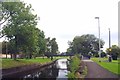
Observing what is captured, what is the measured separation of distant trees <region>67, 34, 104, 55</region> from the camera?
159m

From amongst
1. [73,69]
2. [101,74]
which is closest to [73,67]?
[73,69]

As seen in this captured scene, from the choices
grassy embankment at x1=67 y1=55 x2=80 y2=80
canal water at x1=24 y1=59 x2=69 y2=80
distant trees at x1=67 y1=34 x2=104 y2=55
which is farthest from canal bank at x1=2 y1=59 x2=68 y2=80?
distant trees at x1=67 y1=34 x2=104 y2=55

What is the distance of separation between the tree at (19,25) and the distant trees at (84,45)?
311 feet

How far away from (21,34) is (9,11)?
494 centimetres

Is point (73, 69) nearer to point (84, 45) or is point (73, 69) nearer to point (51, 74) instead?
point (51, 74)

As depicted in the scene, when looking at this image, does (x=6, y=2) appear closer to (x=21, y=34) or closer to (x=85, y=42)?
(x=21, y=34)

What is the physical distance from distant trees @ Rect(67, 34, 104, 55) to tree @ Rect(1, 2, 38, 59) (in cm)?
9476

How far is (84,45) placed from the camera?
562 ft

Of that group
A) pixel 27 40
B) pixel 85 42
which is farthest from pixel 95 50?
pixel 27 40

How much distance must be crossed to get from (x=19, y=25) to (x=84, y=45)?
114895 millimetres

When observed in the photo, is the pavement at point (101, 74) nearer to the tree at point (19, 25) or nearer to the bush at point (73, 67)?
the bush at point (73, 67)

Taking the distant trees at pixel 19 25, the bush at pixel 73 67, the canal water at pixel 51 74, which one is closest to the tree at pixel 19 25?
the distant trees at pixel 19 25

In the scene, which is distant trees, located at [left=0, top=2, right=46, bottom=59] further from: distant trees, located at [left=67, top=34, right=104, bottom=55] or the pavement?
distant trees, located at [left=67, top=34, right=104, bottom=55]

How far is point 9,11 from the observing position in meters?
57.0
